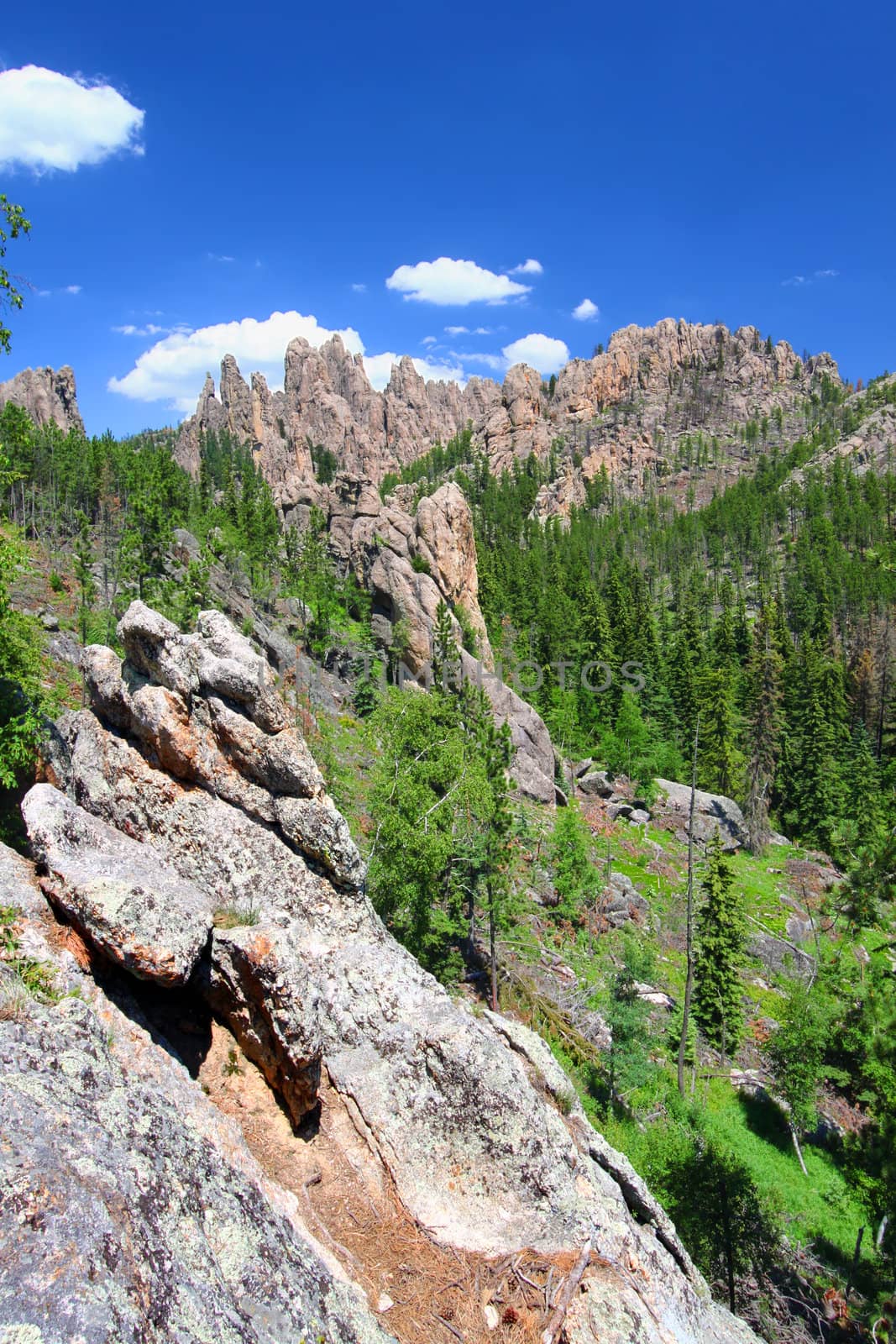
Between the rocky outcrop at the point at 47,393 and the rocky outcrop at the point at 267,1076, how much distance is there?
172 meters

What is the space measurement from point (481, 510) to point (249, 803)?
5275 inches

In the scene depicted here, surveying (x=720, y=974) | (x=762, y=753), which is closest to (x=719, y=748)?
(x=762, y=753)

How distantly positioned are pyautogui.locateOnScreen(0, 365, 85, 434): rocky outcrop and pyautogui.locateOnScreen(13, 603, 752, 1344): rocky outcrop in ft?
565

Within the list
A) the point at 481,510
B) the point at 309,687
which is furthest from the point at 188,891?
the point at 481,510

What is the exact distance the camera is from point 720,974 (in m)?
32.2

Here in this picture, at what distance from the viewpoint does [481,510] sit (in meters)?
141

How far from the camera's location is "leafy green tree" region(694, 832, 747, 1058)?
3191 centimetres

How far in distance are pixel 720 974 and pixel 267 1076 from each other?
94.4ft

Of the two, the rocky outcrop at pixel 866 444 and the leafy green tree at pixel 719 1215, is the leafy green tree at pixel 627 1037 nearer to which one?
the leafy green tree at pixel 719 1215

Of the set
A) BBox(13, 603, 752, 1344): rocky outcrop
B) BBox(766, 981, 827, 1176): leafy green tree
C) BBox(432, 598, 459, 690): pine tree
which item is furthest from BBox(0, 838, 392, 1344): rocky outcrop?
BBox(432, 598, 459, 690): pine tree

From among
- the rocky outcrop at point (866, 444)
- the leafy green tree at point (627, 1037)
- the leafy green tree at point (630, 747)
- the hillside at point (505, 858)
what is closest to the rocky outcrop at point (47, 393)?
the hillside at point (505, 858)

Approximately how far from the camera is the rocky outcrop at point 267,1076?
515 cm

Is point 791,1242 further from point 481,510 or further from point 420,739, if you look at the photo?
point 481,510

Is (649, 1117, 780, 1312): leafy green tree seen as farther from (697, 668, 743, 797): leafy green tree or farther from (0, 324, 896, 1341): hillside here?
(697, 668, 743, 797): leafy green tree
